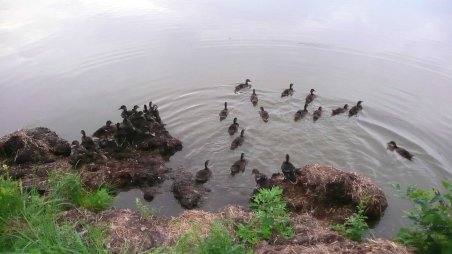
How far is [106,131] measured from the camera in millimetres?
10508

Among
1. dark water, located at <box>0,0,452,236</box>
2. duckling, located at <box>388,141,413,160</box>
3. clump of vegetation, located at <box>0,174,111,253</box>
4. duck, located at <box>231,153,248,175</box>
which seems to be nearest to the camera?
clump of vegetation, located at <box>0,174,111,253</box>

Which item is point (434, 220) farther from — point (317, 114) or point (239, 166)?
point (317, 114)

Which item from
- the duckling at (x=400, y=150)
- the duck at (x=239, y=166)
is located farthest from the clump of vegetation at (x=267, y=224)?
the duckling at (x=400, y=150)

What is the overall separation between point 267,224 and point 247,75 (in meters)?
8.58

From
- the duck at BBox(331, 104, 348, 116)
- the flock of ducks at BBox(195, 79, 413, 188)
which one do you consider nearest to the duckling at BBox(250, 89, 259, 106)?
the flock of ducks at BBox(195, 79, 413, 188)

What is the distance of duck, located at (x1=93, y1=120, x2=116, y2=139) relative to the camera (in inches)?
411

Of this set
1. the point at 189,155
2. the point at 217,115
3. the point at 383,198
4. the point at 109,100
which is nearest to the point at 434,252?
the point at 383,198

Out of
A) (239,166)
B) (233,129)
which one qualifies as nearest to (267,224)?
(239,166)

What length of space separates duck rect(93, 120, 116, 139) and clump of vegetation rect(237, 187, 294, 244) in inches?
208

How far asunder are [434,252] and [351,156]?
15.6ft

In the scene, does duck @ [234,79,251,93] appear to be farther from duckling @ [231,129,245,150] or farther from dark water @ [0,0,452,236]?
duckling @ [231,129,245,150]

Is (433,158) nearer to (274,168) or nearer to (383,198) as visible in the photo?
(383,198)

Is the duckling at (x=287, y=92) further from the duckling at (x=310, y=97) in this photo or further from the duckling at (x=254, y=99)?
the duckling at (x=254, y=99)

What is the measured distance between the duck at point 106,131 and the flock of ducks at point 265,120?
9.33ft
